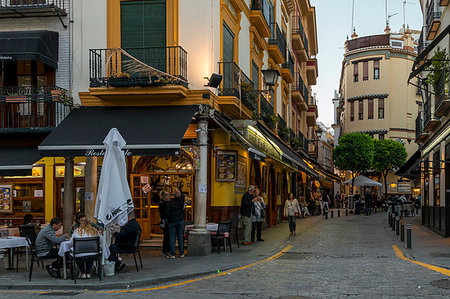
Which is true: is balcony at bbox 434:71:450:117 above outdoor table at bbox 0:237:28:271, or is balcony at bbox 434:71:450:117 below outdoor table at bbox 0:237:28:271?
above

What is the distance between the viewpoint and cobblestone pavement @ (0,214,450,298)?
32.6ft

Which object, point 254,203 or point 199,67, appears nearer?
point 199,67

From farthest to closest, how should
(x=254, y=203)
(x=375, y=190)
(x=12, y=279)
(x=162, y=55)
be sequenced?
(x=375, y=190) < (x=254, y=203) < (x=162, y=55) < (x=12, y=279)

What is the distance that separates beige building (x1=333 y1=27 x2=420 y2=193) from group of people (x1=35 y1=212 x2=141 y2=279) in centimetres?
5219

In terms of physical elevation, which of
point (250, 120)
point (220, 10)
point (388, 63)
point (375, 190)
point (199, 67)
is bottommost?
point (375, 190)

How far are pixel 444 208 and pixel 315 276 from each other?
1081cm

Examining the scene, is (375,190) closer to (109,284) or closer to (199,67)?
(199,67)

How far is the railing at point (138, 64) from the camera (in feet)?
50.1

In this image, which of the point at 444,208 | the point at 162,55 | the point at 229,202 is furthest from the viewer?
the point at 444,208

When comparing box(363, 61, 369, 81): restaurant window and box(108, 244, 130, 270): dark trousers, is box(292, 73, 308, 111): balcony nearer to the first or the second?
box(363, 61, 369, 81): restaurant window

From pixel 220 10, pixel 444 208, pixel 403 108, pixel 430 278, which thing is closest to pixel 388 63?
pixel 403 108

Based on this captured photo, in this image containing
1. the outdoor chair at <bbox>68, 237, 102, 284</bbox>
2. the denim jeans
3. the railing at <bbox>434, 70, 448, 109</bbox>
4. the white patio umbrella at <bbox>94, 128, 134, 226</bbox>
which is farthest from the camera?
the railing at <bbox>434, 70, 448, 109</bbox>

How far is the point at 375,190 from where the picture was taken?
199 ft

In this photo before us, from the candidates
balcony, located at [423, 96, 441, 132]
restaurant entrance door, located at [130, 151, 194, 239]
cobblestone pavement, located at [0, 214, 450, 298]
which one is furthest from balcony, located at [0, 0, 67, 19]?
balcony, located at [423, 96, 441, 132]
